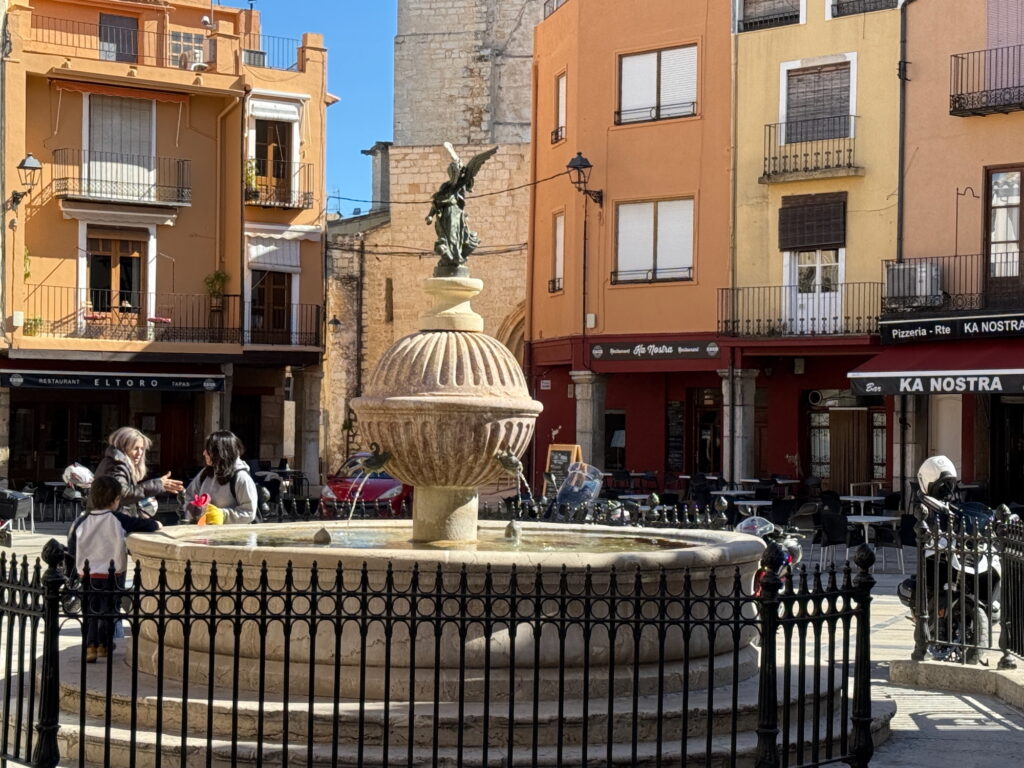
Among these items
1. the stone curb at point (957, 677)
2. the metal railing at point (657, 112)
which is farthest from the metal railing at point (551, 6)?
the stone curb at point (957, 677)

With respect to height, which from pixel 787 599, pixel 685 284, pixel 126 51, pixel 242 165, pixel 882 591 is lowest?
pixel 882 591

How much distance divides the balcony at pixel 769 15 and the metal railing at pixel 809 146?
6.48 ft

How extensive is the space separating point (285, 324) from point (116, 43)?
24.6ft

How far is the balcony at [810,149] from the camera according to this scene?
27250mm

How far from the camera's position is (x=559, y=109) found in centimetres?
3169

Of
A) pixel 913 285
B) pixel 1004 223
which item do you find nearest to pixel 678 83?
pixel 913 285

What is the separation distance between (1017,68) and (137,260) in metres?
18.9

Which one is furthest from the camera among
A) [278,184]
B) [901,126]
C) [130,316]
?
[278,184]

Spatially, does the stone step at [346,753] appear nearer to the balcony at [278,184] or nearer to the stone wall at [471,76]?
the balcony at [278,184]

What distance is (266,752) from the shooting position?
7.43m

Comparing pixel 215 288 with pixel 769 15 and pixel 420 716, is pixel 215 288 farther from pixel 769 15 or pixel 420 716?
pixel 420 716

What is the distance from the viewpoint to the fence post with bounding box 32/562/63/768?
7.10 meters

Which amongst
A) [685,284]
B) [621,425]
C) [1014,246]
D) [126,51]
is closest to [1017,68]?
[1014,246]

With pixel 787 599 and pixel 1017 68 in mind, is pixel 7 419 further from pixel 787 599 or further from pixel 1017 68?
pixel 787 599
